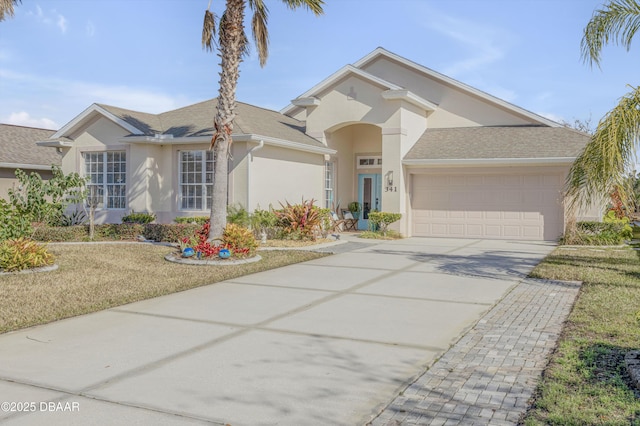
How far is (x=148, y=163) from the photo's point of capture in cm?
1875

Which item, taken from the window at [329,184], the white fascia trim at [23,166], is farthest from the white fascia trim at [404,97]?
the white fascia trim at [23,166]

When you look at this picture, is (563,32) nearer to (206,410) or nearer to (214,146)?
(214,146)

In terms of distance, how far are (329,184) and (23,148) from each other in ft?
51.8

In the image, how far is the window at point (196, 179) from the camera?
60.9ft

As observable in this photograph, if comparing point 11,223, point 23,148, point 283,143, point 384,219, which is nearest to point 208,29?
point 283,143

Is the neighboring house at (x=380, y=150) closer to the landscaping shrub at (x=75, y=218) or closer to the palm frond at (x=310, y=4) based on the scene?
the landscaping shrub at (x=75, y=218)

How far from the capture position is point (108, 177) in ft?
64.7

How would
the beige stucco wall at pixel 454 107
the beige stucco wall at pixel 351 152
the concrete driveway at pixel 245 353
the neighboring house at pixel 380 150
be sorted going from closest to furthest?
the concrete driveway at pixel 245 353, the neighboring house at pixel 380 150, the beige stucco wall at pixel 454 107, the beige stucco wall at pixel 351 152

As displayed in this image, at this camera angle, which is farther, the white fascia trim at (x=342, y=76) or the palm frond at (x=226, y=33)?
the white fascia trim at (x=342, y=76)

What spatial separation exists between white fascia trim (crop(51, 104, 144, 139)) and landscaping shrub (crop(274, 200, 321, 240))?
5582 mm

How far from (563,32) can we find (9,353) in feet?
41.8

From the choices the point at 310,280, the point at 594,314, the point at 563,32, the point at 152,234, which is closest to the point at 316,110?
the point at 152,234

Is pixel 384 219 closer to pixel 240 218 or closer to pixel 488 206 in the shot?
pixel 488 206

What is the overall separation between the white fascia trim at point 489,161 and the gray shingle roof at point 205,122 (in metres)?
3.90
